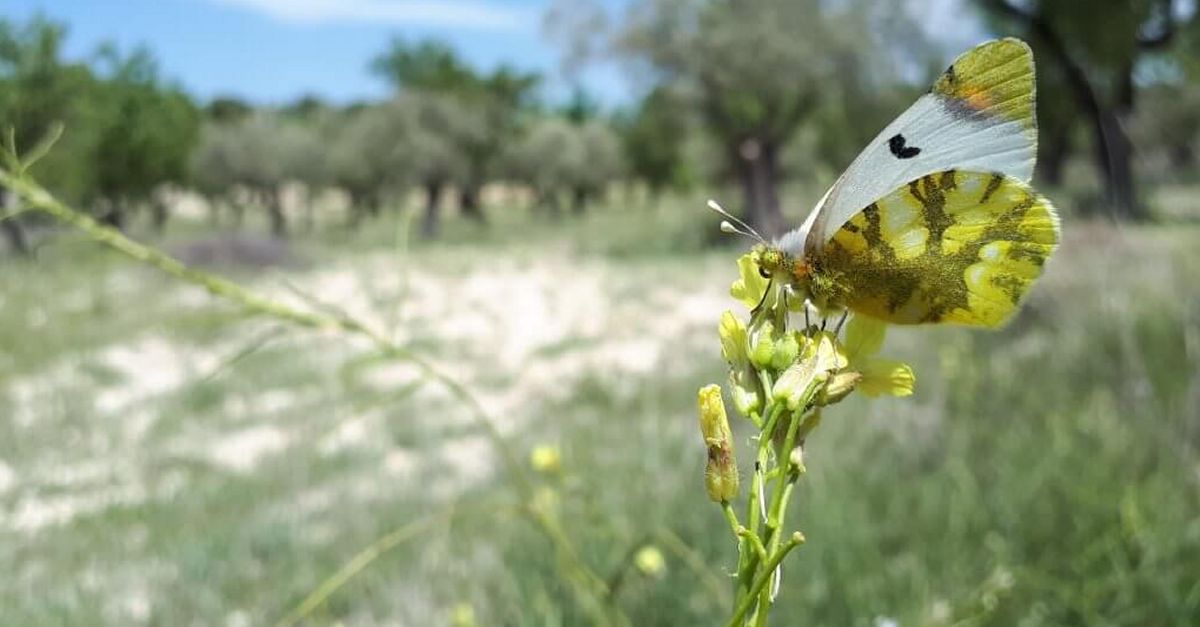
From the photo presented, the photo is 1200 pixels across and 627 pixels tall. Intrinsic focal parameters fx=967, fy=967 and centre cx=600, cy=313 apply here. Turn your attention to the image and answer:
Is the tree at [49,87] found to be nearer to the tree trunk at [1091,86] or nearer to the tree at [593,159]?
the tree trunk at [1091,86]

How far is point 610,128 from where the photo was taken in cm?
4806

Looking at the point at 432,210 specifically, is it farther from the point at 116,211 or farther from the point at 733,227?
the point at 733,227

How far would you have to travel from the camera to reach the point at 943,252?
2.30ft

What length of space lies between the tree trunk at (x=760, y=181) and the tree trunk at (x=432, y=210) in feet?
43.9

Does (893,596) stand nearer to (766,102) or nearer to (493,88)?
(766,102)

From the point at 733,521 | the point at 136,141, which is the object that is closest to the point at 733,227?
the point at 733,521

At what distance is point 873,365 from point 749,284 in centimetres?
10

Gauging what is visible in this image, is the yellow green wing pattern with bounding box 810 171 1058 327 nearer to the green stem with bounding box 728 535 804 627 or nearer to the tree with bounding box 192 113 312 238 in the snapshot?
the green stem with bounding box 728 535 804 627

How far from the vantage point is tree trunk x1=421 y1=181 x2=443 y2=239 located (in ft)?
105

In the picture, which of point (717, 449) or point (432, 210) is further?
point (432, 210)

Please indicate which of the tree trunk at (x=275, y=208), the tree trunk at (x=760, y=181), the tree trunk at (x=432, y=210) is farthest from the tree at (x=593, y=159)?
the tree trunk at (x=760, y=181)

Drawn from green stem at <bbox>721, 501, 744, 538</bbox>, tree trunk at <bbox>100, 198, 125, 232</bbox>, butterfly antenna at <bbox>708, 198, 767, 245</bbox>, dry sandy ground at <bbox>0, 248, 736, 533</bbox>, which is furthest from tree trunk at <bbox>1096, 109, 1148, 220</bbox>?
tree trunk at <bbox>100, 198, 125, 232</bbox>

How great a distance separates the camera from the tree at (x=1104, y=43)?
1708 cm

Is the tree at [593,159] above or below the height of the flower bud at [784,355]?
below
